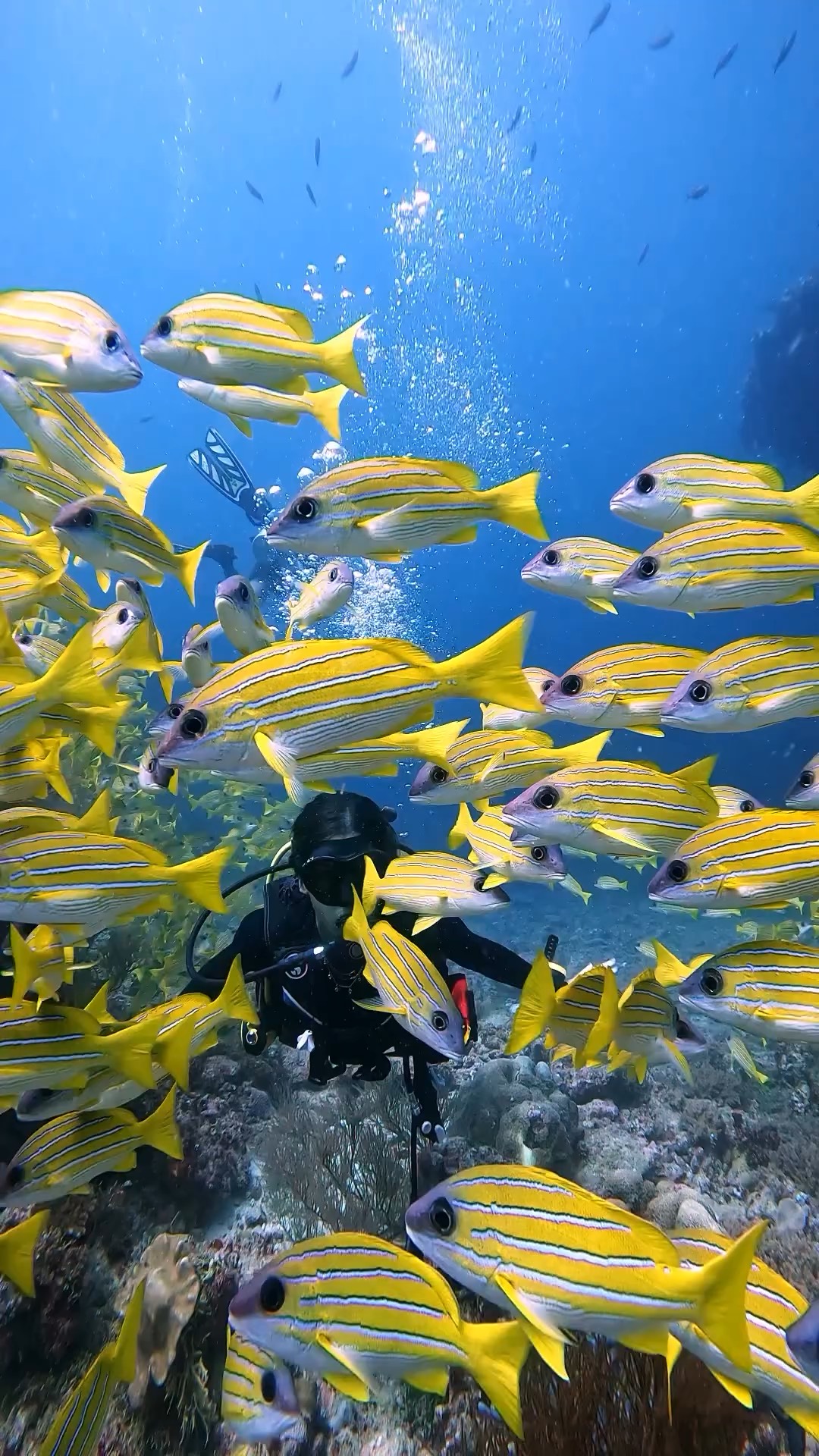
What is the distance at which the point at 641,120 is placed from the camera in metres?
30.7

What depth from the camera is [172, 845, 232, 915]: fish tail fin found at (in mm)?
2418

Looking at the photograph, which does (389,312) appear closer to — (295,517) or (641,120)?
(641,120)

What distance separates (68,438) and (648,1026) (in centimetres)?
351

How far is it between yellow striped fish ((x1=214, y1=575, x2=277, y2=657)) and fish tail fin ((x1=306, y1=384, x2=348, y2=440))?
2.55ft

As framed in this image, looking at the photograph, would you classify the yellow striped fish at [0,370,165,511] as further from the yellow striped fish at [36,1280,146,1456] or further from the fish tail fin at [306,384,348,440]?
the yellow striped fish at [36,1280,146,1456]

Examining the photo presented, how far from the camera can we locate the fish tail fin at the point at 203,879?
2.42 m

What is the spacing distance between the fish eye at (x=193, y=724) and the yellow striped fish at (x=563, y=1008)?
4.42ft

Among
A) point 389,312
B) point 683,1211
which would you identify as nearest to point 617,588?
point 683,1211

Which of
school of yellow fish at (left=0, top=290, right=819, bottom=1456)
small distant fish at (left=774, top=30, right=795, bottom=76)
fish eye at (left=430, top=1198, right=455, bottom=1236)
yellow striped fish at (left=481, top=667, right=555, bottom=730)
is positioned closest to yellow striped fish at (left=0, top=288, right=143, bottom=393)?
school of yellow fish at (left=0, top=290, right=819, bottom=1456)

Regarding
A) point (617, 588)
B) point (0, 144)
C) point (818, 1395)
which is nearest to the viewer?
point (818, 1395)

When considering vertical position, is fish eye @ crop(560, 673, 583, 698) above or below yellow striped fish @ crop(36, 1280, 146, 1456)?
above

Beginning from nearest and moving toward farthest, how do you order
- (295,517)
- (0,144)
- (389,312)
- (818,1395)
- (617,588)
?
(818,1395) → (295,517) → (617,588) → (389,312) → (0,144)

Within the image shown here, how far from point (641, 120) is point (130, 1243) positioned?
41969mm

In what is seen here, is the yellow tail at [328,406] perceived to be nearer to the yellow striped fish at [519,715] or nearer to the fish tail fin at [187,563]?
the fish tail fin at [187,563]
